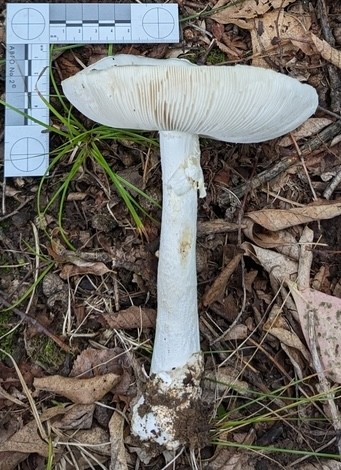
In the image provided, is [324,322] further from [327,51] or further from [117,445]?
[327,51]

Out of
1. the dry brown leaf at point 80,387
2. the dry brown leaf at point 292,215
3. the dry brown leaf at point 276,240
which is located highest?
the dry brown leaf at point 292,215

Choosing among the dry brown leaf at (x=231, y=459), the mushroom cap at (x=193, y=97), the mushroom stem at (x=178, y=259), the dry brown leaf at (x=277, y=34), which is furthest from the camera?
the dry brown leaf at (x=277, y=34)

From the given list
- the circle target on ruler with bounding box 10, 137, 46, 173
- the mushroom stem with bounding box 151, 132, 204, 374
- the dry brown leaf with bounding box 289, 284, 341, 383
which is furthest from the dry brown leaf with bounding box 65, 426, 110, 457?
the circle target on ruler with bounding box 10, 137, 46, 173

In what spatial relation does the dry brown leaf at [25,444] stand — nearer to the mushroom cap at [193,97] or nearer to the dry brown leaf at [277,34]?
the mushroom cap at [193,97]

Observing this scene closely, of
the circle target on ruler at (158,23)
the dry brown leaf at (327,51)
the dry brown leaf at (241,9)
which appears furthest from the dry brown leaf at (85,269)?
the dry brown leaf at (327,51)


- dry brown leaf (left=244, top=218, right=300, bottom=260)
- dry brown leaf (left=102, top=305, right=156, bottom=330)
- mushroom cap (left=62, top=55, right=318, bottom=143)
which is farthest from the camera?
dry brown leaf (left=244, top=218, right=300, bottom=260)

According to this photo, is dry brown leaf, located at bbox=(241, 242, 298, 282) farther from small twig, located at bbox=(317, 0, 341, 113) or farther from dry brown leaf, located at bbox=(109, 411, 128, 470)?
dry brown leaf, located at bbox=(109, 411, 128, 470)
